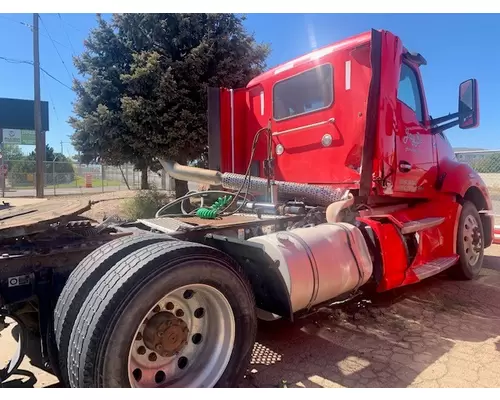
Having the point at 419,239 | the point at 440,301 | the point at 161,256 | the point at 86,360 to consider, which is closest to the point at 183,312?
the point at 161,256

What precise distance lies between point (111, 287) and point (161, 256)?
11.4 inches

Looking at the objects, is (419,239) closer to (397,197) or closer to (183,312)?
(397,197)

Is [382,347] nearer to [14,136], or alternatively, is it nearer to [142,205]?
[142,205]

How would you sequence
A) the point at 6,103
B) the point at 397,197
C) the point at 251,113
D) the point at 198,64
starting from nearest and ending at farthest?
the point at 397,197 < the point at 251,113 < the point at 198,64 < the point at 6,103

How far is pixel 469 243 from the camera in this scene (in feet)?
16.3

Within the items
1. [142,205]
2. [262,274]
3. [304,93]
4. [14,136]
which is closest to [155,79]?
[142,205]

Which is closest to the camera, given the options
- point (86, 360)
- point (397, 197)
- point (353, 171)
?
point (86, 360)

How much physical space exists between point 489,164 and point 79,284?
996 cm

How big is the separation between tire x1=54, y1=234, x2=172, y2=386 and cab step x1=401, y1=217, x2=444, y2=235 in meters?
2.68

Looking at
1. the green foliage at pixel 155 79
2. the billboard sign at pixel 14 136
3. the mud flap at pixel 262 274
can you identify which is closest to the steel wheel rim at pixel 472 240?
the mud flap at pixel 262 274

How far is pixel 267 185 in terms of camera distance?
13.1 ft

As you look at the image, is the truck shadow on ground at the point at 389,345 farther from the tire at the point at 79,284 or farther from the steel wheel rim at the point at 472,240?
the tire at the point at 79,284

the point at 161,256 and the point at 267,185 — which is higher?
the point at 267,185

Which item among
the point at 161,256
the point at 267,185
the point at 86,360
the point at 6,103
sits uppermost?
the point at 6,103
